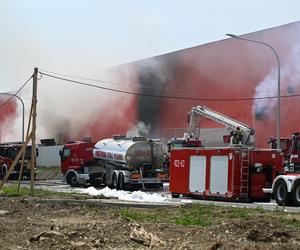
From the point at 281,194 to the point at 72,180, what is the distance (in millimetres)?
17265

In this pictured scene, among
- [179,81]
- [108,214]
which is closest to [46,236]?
[108,214]

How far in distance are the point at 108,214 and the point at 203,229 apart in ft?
12.1

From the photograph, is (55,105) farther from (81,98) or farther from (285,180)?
(285,180)

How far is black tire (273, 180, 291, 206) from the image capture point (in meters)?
19.4

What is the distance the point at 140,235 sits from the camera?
9.25m

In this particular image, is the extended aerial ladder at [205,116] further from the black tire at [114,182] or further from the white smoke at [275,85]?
the black tire at [114,182]

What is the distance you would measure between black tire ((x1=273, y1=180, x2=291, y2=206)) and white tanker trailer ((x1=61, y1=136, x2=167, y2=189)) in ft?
35.9

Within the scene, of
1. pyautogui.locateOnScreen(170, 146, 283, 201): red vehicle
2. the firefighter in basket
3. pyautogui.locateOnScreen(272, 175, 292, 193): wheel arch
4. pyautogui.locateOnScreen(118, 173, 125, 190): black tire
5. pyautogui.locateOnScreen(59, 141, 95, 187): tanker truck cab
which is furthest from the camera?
pyautogui.locateOnScreen(59, 141, 95, 187): tanker truck cab

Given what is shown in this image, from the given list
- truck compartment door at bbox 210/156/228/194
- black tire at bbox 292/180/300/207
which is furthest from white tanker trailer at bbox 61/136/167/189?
black tire at bbox 292/180/300/207

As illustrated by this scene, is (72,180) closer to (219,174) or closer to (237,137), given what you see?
(237,137)

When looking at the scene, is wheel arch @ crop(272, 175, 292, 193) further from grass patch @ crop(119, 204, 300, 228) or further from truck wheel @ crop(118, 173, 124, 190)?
truck wheel @ crop(118, 173, 124, 190)

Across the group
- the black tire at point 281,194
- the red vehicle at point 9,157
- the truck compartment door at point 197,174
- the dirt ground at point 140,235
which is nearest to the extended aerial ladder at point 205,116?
the truck compartment door at point 197,174

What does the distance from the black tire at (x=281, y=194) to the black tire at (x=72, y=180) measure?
16.5 meters

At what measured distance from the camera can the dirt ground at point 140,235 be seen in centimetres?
868
